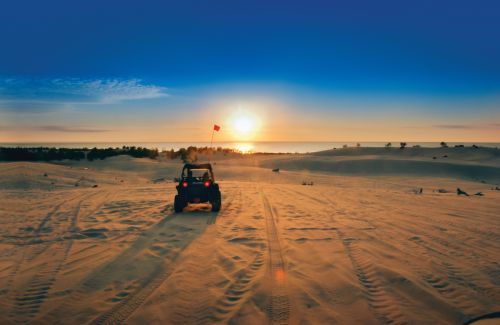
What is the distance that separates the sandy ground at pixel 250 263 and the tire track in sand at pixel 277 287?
0.06 feet

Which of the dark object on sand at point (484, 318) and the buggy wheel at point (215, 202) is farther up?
the buggy wheel at point (215, 202)

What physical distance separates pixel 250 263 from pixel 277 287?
3.57 ft

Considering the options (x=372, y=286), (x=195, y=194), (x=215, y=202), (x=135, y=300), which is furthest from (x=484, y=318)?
(x=195, y=194)

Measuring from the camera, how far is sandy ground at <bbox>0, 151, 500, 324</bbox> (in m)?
4.34

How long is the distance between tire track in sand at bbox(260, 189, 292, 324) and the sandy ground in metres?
0.02

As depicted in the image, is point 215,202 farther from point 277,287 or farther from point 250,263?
point 277,287

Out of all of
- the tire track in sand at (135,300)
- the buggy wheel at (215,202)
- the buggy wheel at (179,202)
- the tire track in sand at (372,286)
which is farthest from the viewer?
the buggy wheel at (215,202)

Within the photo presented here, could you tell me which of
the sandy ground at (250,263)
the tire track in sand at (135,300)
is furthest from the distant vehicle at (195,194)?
the tire track in sand at (135,300)

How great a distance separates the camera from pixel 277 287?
4.95m

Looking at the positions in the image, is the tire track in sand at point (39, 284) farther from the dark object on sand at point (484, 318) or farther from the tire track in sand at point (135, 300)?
the dark object on sand at point (484, 318)

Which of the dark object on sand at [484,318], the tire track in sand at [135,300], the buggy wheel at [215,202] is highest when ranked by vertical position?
the buggy wheel at [215,202]

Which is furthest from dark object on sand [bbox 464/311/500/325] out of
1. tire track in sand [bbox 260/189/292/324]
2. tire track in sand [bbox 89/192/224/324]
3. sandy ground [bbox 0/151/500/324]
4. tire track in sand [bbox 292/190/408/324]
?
tire track in sand [bbox 89/192/224/324]

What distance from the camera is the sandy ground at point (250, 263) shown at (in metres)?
4.34

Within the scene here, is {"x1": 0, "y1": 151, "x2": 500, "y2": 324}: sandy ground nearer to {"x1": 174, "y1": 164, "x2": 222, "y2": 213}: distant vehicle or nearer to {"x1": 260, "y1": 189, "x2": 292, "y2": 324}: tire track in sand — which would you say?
{"x1": 260, "y1": 189, "x2": 292, "y2": 324}: tire track in sand
